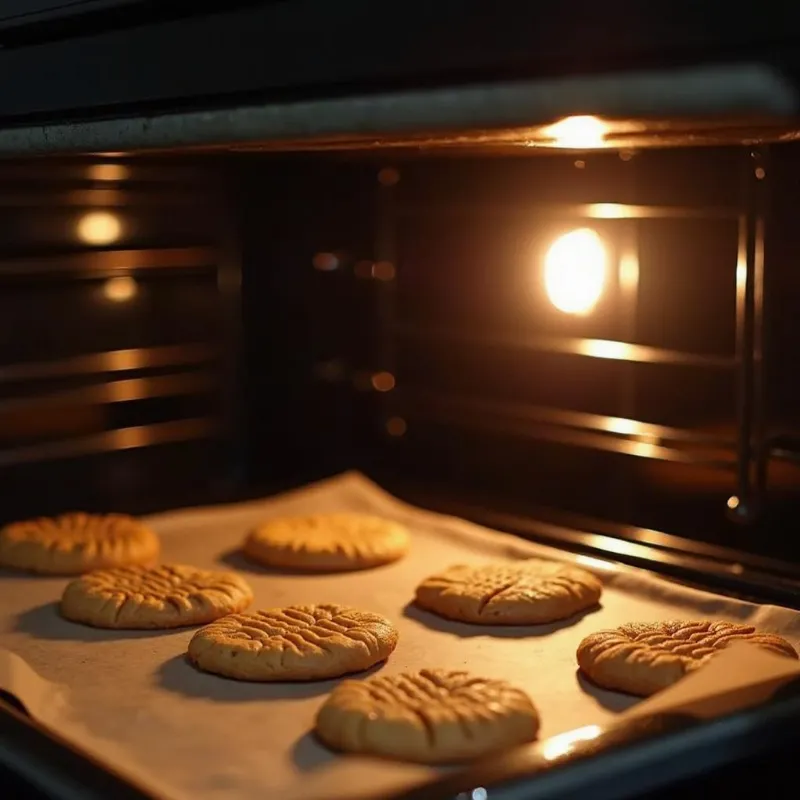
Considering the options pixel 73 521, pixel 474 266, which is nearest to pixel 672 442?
pixel 474 266

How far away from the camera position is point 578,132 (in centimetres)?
125

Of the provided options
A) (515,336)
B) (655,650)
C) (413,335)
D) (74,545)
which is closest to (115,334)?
(74,545)

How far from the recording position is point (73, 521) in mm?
1953

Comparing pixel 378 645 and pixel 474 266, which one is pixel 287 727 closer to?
pixel 378 645

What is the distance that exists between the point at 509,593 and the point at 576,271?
1.65 feet

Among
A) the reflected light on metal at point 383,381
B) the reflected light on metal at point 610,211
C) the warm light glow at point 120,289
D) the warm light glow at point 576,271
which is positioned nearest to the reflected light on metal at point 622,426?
the warm light glow at point 576,271

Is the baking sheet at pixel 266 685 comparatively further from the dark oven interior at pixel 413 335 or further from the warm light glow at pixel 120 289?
the warm light glow at pixel 120 289

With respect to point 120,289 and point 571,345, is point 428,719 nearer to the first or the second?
point 571,345

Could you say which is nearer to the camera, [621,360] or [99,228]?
[621,360]

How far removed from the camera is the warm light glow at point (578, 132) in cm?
105

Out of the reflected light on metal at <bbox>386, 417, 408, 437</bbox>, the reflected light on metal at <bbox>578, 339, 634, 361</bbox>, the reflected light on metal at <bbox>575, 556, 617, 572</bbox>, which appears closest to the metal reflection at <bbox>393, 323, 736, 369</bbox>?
the reflected light on metal at <bbox>578, 339, 634, 361</bbox>

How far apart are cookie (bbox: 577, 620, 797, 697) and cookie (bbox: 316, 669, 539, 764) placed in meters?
0.14

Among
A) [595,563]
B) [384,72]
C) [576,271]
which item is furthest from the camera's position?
[576,271]

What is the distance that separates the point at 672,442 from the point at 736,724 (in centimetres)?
70
